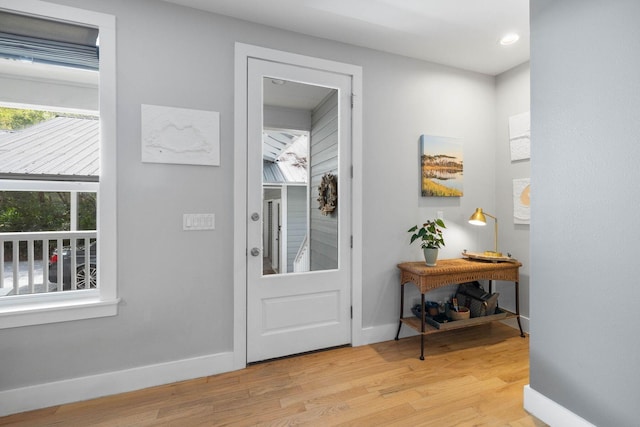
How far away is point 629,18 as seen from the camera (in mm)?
1309

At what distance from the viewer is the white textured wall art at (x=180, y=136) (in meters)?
1.97

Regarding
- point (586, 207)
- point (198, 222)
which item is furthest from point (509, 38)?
point (198, 222)

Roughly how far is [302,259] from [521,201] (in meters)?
2.18

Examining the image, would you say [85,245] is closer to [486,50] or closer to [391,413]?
[391,413]

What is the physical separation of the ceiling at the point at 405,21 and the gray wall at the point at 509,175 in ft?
1.06

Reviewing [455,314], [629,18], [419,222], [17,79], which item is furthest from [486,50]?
[17,79]

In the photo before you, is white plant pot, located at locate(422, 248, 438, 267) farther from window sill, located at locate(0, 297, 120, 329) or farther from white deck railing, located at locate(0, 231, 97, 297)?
white deck railing, located at locate(0, 231, 97, 297)

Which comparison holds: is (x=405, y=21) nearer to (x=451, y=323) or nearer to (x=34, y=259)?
(x=451, y=323)

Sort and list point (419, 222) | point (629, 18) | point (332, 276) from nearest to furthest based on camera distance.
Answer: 1. point (629, 18)
2. point (332, 276)
3. point (419, 222)

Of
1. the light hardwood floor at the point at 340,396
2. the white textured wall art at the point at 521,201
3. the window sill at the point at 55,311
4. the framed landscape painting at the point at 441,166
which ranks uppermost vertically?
the framed landscape painting at the point at 441,166

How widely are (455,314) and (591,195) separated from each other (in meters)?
1.48

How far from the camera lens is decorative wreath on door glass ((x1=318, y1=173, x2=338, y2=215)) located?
96.3 inches

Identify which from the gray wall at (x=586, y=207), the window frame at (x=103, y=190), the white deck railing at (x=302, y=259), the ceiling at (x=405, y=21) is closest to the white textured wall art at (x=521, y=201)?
the ceiling at (x=405, y=21)

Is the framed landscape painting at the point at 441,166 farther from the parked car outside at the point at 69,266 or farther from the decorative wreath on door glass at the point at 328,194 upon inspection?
the parked car outside at the point at 69,266
